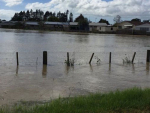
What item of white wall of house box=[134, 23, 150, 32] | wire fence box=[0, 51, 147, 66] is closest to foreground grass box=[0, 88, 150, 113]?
wire fence box=[0, 51, 147, 66]

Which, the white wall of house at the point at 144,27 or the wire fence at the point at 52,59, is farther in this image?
the white wall of house at the point at 144,27

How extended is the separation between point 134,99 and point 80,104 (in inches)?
63.7

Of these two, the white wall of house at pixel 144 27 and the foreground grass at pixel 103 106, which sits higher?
the white wall of house at pixel 144 27

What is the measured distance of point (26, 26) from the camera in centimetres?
14538

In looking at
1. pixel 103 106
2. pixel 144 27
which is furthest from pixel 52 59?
pixel 144 27

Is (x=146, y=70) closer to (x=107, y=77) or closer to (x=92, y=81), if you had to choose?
(x=107, y=77)

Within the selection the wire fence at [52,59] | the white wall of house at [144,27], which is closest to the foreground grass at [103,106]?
the wire fence at [52,59]

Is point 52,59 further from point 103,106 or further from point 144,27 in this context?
point 144,27

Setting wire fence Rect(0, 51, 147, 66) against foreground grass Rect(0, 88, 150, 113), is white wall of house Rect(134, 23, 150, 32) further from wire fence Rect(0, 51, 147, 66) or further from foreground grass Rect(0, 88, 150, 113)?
foreground grass Rect(0, 88, 150, 113)

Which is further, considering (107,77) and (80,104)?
(107,77)

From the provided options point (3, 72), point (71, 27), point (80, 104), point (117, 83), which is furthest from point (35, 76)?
point (71, 27)

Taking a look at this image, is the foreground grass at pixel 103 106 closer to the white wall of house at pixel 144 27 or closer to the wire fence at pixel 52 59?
the wire fence at pixel 52 59

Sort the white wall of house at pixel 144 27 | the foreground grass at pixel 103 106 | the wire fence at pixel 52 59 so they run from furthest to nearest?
the white wall of house at pixel 144 27, the wire fence at pixel 52 59, the foreground grass at pixel 103 106

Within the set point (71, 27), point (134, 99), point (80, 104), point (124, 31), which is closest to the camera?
point (80, 104)
